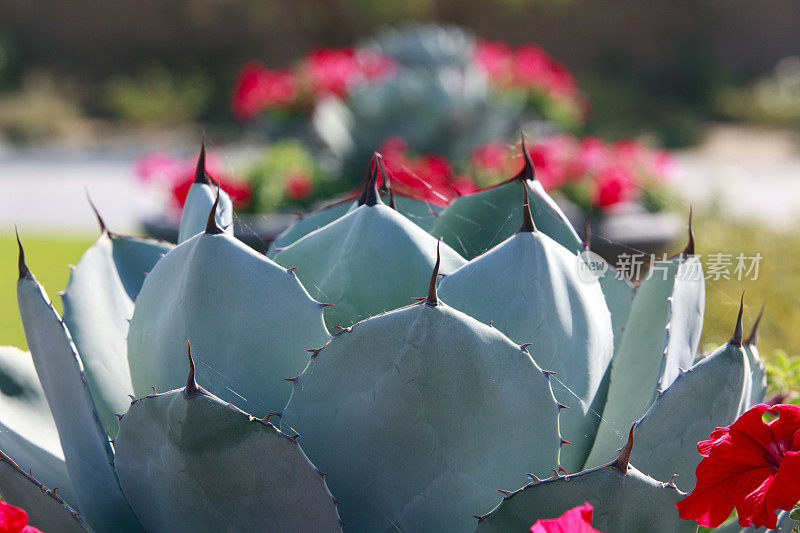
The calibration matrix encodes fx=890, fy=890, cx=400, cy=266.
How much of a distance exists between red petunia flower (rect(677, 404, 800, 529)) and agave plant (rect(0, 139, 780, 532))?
0.05 meters

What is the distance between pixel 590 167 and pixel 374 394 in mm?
4745

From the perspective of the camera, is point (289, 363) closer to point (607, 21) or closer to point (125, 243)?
point (125, 243)

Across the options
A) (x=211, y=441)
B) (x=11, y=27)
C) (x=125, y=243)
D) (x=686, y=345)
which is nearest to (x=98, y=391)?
(x=125, y=243)

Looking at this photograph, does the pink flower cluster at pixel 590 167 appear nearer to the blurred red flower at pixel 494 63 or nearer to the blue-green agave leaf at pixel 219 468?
the blurred red flower at pixel 494 63

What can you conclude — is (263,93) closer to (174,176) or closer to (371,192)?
(174,176)

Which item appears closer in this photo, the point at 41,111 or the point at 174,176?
the point at 174,176

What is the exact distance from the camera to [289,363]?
3.23 feet

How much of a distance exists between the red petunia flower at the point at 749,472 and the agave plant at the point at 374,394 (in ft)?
0.16

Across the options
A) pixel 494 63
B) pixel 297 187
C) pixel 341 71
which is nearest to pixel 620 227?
pixel 297 187

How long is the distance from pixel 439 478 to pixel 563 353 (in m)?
0.21

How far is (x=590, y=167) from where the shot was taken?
543 centimetres

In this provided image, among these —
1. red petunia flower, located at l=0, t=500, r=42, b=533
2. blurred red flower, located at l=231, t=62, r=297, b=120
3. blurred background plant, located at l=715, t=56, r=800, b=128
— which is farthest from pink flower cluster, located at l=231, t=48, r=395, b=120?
blurred background plant, located at l=715, t=56, r=800, b=128

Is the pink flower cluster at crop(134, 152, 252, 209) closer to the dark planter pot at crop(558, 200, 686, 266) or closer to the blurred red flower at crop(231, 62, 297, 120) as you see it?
the dark planter pot at crop(558, 200, 686, 266)

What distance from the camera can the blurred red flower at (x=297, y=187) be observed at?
550 cm
